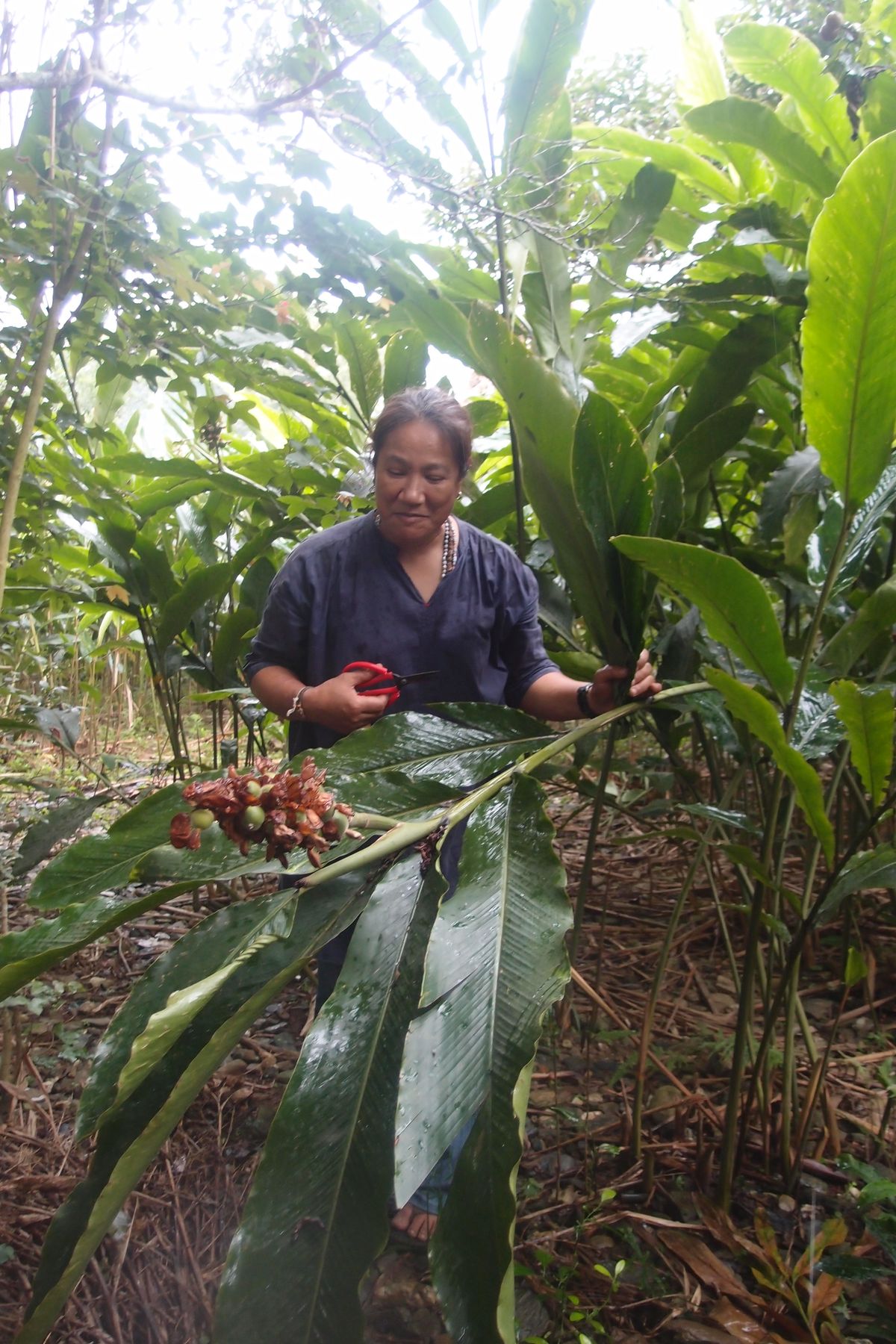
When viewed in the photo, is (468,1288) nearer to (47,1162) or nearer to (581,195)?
(47,1162)

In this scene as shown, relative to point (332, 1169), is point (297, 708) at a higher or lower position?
higher

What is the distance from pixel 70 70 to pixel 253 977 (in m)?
1.03

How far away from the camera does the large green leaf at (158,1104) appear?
0.38 m

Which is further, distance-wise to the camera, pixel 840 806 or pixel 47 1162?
pixel 840 806

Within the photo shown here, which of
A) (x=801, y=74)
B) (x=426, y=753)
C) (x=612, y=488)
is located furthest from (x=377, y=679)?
(x=801, y=74)

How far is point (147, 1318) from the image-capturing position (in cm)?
85

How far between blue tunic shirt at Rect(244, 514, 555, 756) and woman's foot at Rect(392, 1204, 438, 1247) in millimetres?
596

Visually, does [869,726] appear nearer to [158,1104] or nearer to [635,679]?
[635,679]

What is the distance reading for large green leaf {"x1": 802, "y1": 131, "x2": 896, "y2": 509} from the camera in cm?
61

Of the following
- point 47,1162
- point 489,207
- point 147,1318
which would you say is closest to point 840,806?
point 489,207

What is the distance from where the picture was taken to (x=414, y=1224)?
988 millimetres

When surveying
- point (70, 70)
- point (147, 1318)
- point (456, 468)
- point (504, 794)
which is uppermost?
point (70, 70)

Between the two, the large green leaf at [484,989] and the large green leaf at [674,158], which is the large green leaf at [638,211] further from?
the large green leaf at [484,989]

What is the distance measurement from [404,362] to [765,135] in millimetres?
598
